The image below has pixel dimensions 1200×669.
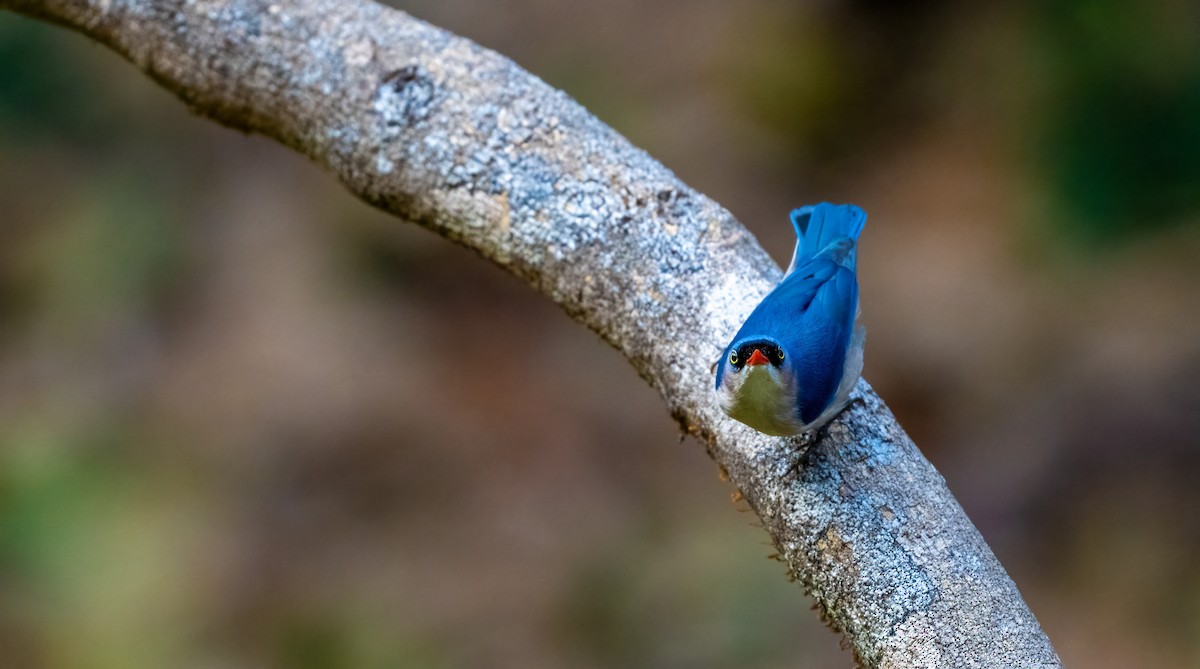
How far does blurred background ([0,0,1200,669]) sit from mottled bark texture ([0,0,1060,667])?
8.74ft

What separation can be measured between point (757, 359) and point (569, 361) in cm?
357

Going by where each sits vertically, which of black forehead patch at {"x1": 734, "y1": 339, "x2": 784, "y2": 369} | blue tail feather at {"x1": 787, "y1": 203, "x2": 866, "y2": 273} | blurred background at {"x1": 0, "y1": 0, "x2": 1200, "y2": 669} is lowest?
black forehead patch at {"x1": 734, "y1": 339, "x2": 784, "y2": 369}

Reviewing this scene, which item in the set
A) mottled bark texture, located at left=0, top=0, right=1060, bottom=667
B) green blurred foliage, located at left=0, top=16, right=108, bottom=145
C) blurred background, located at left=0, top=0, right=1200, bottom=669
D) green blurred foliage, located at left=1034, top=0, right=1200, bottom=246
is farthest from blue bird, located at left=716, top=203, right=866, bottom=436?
green blurred foliage, located at left=0, top=16, right=108, bottom=145

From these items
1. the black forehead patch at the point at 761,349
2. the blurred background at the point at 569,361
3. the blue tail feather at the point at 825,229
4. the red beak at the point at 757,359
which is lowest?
the red beak at the point at 757,359

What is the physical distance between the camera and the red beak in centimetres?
170

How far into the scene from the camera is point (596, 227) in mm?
2135

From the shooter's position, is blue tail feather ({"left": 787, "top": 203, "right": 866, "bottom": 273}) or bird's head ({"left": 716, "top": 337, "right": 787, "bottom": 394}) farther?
blue tail feather ({"left": 787, "top": 203, "right": 866, "bottom": 273})

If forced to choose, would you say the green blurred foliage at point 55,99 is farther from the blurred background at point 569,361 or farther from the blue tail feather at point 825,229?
the blue tail feather at point 825,229

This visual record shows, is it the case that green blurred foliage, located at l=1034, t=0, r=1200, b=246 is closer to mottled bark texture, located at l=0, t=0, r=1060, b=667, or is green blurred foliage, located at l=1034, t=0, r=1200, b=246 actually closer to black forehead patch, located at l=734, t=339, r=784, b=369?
mottled bark texture, located at l=0, t=0, r=1060, b=667

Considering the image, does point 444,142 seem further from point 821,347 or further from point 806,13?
point 806,13

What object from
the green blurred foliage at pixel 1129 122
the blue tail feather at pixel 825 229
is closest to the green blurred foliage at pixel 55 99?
the blue tail feather at pixel 825 229

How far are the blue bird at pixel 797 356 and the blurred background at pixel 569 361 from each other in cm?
274

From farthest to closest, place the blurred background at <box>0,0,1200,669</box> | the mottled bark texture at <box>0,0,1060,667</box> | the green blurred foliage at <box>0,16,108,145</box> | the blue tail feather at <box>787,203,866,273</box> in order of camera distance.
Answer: the green blurred foliage at <box>0,16,108,145</box>
the blurred background at <box>0,0,1200,669</box>
the blue tail feather at <box>787,203,866,273</box>
the mottled bark texture at <box>0,0,1060,667</box>

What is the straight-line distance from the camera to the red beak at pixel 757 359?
1.70 metres
